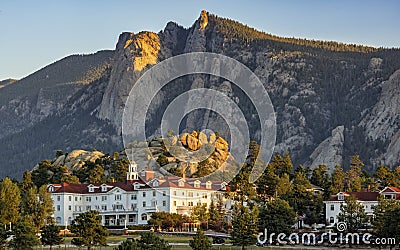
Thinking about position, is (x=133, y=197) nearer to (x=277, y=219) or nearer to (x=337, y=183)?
(x=337, y=183)

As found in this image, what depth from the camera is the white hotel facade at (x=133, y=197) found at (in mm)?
156125

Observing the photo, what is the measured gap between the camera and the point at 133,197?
160250 mm

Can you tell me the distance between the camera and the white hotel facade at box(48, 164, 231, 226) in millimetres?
156125

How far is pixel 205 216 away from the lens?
5778 inches

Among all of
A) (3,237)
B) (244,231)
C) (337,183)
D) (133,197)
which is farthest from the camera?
(337,183)

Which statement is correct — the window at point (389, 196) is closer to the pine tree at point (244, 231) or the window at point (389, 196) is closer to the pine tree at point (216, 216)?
the pine tree at point (216, 216)

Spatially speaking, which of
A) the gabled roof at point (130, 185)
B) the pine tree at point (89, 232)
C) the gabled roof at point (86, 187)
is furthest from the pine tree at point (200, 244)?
the gabled roof at point (86, 187)

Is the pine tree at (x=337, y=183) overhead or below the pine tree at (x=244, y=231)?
overhead

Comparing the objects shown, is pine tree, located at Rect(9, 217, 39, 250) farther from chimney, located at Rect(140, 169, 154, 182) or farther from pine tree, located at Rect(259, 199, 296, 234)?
chimney, located at Rect(140, 169, 154, 182)

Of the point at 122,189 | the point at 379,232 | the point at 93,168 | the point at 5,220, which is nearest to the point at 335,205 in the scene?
the point at 379,232

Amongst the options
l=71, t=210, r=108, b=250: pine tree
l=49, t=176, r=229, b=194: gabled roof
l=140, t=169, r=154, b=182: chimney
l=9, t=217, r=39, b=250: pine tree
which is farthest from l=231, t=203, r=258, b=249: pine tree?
l=140, t=169, r=154, b=182: chimney

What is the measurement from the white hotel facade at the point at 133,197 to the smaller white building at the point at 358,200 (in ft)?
71.5

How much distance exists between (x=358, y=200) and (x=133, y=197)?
4075 cm

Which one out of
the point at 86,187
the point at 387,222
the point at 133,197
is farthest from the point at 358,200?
the point at 86,187
